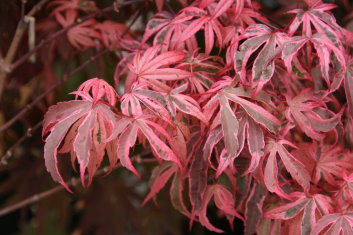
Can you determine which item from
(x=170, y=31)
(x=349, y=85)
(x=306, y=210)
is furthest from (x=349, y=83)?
(x=170, y=31)

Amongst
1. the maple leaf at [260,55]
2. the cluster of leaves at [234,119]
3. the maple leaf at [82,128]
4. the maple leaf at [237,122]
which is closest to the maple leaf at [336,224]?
the cluster of leaves at [234,119]

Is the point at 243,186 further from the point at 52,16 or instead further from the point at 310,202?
the point at 52,16

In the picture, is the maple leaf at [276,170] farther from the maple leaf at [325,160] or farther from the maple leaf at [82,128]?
the maple leaf at [82,128]

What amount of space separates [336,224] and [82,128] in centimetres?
43

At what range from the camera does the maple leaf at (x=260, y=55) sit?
801 mm

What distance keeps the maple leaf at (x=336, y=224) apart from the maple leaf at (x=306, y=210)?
0.03 meters

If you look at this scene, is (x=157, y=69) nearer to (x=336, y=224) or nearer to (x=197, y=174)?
(x=197, y=174)

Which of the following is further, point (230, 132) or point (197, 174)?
point (197, 174)

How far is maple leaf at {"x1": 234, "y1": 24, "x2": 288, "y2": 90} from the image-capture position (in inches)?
31.5

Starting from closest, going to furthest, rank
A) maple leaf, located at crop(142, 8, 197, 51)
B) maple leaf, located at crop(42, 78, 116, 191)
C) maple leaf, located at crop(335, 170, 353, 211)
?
maple leaf, located at crop(42, 78, 116, 191)
maple leaf, located at crop(335, 170, 353, 211)
maple leaf, located at crop(142, 8, 197, 51)

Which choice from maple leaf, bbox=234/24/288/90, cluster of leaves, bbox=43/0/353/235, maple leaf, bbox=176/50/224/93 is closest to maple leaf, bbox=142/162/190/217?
cluster of leaves, bbox=43/0/353/235

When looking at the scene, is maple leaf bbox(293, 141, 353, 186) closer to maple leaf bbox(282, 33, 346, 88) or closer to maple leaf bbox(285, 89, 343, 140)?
maple leaf bbox(285, 89, 343, 140)

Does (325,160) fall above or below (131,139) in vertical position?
below

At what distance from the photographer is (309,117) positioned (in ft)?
2.97
